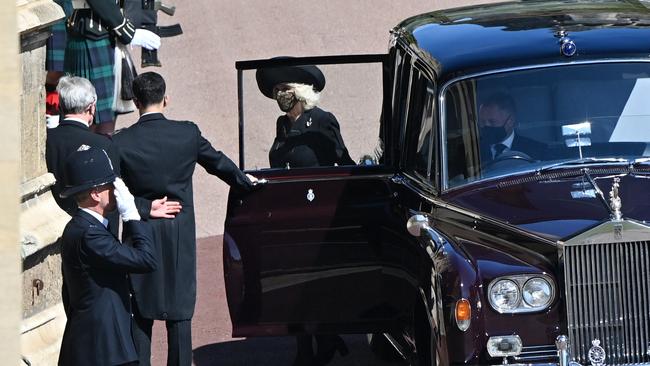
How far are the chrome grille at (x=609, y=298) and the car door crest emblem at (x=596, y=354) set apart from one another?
2cm

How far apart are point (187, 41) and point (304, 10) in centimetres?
133

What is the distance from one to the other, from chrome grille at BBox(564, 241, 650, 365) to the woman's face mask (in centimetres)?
269

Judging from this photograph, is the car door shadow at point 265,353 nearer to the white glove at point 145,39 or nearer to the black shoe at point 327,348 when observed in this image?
the black shoe at point 327,348

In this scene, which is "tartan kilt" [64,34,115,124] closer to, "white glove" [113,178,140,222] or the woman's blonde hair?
the woman's blonde hair

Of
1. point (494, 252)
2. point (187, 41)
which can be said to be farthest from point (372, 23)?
point (494, 252)

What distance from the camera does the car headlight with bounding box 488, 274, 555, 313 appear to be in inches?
258

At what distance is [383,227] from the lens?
8164 millimetres

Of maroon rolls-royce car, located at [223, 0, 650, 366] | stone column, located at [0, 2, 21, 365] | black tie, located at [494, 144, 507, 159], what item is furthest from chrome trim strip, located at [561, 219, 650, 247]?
stone column, located at [0, 2, 21, 365]

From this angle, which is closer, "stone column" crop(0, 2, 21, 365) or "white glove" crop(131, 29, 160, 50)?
"stone column" crop(0, 2, 21, 365)

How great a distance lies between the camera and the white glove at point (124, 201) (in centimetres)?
669

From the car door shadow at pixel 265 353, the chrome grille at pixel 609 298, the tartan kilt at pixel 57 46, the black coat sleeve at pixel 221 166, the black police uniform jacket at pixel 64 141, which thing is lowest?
the car door shadow at pixel 265 353

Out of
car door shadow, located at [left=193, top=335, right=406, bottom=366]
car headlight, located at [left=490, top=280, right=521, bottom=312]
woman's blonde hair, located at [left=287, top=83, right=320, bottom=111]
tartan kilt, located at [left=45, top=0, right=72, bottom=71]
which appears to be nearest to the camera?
car headlight, located at [left=490, top=280, right=521, bottom=312]

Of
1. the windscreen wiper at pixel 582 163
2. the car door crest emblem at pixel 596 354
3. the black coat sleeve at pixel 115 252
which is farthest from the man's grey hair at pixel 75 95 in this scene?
the car door crest emblem at pixel 596 354

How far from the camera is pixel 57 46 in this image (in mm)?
10391
